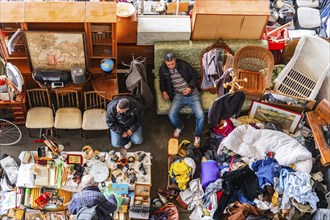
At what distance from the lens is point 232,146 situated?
6.70 m

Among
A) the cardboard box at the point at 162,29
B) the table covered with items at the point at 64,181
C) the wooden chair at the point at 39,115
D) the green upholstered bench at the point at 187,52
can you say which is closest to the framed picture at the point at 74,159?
the table covered with items at the point at 64,181

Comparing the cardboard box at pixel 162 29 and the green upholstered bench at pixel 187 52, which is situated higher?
the cardboard box at pixel 162 29

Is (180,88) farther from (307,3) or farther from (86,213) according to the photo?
(307,3)

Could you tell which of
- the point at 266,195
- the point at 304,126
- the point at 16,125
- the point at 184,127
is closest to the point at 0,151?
the point at 16,125

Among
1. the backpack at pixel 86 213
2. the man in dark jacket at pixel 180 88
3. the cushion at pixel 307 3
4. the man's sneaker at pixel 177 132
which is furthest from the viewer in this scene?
the cushion at pixel 307 3

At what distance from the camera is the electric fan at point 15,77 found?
20.6 feet

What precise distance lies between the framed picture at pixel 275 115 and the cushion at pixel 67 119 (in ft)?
8.30

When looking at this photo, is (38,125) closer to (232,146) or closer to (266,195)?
(232,146)

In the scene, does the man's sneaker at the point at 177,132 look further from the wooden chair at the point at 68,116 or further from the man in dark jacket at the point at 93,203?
the man in dark jacket at the point at 93,203

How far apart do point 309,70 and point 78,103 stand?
11.4ft

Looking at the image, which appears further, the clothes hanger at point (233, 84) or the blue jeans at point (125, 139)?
the blue jeans at point (125, 139)

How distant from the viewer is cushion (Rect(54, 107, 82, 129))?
265 inches

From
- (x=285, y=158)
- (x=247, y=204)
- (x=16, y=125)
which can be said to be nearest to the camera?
(x=247, y=204)

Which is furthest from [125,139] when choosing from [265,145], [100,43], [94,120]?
[265,145]
